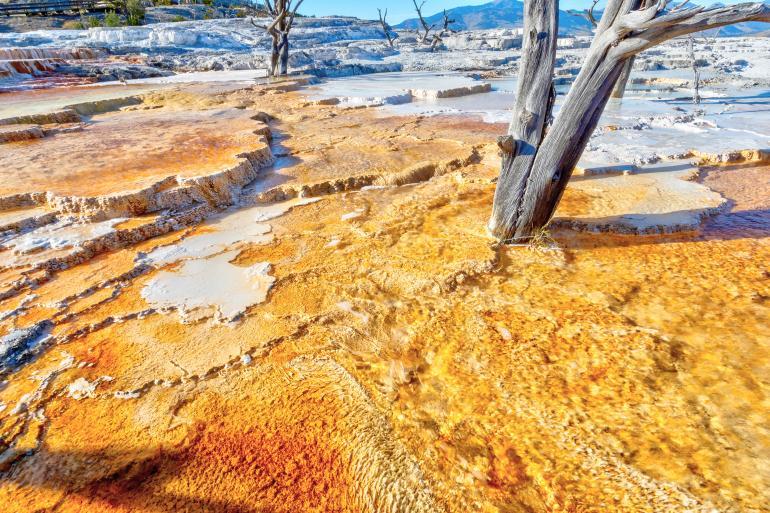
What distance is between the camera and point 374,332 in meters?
2.08

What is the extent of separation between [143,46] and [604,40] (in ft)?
69.1

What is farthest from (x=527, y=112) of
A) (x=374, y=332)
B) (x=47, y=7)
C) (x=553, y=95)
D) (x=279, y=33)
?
(x=47, y=7)

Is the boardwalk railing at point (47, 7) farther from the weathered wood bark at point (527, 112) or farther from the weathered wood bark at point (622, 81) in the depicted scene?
the weathered wood bark at point (527, 112)

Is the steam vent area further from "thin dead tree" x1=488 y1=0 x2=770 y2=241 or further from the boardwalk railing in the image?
the boardwalk railing

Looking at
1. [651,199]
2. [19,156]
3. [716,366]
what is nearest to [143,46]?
[19,156]

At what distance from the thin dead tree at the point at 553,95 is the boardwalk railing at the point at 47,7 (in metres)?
28.4

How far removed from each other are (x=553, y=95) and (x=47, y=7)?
29320mm

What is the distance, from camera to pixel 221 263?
269 cm

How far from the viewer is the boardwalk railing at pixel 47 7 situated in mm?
20281

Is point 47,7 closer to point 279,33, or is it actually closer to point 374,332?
point 279,33

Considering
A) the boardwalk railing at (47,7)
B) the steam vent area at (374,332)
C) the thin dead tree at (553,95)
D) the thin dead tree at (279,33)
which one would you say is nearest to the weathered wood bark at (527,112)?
the thin dead tree at (553,95)

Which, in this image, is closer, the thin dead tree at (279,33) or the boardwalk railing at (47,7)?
the thin dead tree at (279,33)

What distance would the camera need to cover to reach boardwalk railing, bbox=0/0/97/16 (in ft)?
66.5

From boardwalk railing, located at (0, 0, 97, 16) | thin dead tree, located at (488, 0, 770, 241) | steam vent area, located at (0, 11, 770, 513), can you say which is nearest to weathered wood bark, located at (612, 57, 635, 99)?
steam vent area, located at (0, 11, 770, 513)
